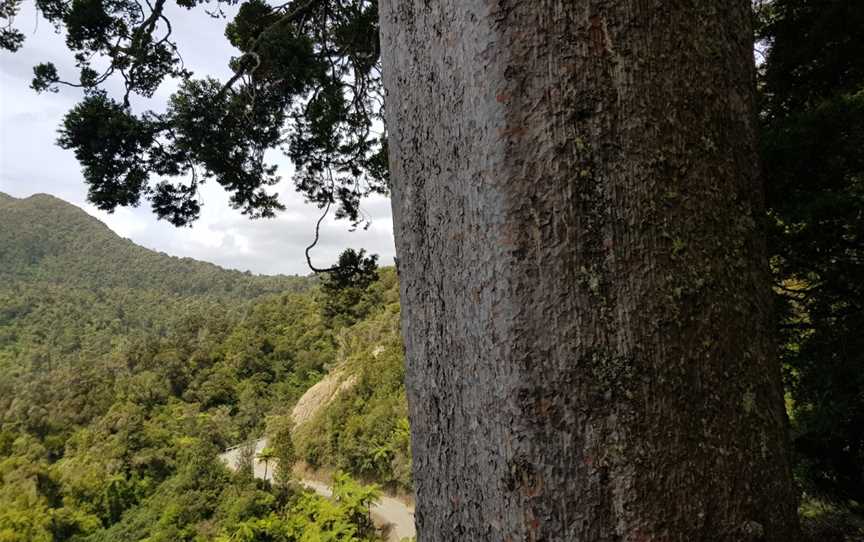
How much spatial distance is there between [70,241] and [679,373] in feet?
477

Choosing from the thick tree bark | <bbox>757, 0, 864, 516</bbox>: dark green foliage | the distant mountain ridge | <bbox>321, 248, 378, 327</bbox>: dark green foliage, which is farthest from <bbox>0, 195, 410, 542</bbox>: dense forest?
the distant mountain ridge

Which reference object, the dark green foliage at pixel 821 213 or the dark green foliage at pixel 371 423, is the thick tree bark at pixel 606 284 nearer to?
the dark green foliage at pixel 821 213

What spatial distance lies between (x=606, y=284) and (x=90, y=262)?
134m

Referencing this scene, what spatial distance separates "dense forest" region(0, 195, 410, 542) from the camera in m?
17.9

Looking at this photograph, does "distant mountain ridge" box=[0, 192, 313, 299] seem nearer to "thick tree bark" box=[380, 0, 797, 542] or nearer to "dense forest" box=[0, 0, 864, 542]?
"dense forest" box=[0, 0, 864, 542]

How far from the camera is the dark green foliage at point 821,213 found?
10.3 ft

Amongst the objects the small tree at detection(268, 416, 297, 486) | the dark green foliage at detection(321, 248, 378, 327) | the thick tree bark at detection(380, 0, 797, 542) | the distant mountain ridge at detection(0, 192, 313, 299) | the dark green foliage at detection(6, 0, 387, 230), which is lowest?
the small tree at detection(268, 416, 297, 486)

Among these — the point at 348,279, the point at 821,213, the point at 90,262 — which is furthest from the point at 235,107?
the point at 90,262

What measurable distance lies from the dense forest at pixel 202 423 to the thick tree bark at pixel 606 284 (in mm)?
5710

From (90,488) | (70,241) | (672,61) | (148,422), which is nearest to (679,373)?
(672,61)

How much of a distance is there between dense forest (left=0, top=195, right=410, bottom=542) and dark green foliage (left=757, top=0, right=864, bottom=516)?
14.2ft

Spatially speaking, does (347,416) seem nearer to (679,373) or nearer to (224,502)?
(224,502)

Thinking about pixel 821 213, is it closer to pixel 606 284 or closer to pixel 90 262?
pixel 606 284

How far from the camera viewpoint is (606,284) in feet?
1.77
